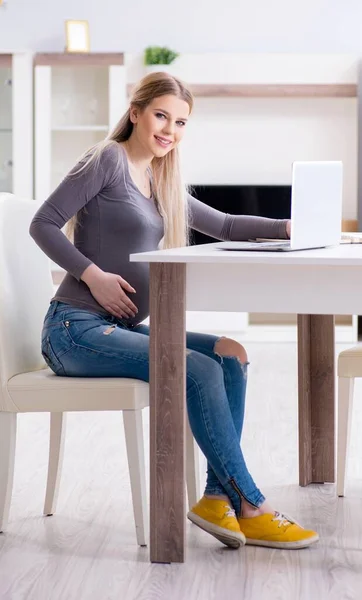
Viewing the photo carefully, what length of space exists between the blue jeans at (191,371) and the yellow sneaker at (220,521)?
3 centimetres

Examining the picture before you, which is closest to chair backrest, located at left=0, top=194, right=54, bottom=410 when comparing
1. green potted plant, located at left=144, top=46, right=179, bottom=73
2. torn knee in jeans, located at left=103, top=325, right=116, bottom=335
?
torn knee in jeans, located at left=103, top=325, right=116, bottom=335

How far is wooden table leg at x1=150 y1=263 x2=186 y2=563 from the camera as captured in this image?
1.98 metres

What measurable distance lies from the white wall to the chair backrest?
13.7ft

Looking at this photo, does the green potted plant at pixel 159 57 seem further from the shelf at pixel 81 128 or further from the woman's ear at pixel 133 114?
the woman's ear at pixel 133 114

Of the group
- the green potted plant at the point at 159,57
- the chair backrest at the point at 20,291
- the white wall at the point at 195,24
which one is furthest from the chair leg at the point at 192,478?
the white wall at the point at 195,24

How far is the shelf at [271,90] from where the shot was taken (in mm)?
6043

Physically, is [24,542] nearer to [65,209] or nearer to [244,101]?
[65,209]

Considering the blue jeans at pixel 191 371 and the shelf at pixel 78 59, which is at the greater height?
the shelf at pixel 78 59

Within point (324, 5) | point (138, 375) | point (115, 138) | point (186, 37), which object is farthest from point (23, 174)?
point (138, 375)

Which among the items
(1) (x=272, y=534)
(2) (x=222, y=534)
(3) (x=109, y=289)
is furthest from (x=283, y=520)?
(3) (x=109, y=289)

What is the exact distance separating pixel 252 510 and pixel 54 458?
55cm

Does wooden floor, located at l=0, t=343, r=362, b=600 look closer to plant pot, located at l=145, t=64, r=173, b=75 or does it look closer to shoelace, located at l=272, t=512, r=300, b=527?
shoelace, located at l=272, t=512, r=300, b=527

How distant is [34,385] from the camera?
2.13 m

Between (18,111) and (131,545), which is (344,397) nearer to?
(131,545)
